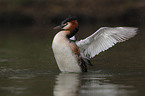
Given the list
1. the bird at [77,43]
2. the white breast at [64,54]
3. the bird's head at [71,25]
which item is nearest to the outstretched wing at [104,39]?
the bird at [77,43]

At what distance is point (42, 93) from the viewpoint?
9039 mm

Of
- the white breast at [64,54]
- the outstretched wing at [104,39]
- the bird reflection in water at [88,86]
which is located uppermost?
the outstretched wing at [104,39]

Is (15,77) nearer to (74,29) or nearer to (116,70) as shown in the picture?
(74,29)

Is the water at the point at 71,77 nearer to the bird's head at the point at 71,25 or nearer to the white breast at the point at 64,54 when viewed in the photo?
the white breast at the point at 64,54

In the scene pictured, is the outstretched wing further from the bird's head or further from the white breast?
the white breast

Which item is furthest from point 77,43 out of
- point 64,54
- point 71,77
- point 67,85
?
point 67,85

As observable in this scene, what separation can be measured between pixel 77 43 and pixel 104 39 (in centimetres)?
83

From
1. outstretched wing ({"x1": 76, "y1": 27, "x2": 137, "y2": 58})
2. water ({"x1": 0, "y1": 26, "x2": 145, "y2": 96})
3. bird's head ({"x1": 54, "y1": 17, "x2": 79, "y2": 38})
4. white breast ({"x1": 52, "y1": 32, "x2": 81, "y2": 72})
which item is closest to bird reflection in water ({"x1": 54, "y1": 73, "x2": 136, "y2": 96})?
water ({"x1": 0, "y1": 26, "x2": 145, "y2": 96})

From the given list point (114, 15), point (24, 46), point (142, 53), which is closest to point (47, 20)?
point (114, 15)

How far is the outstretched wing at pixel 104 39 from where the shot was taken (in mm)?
12389

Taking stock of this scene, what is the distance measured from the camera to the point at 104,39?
12.6m

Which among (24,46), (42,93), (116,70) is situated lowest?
(42,93)

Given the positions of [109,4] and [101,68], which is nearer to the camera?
[101,68]

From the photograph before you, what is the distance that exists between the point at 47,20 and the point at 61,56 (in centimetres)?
2917
